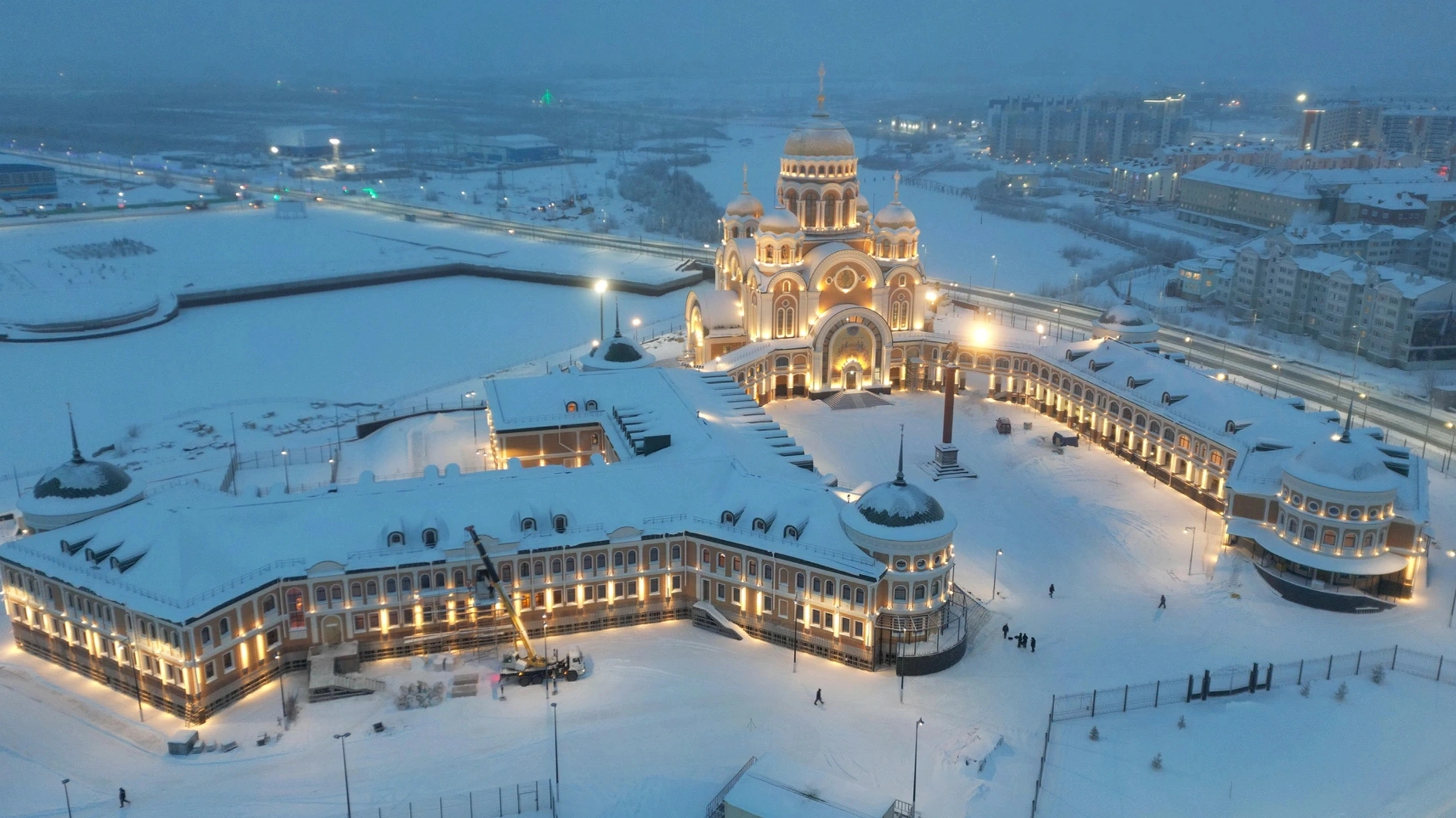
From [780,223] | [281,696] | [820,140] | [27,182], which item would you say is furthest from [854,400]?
[27,182]

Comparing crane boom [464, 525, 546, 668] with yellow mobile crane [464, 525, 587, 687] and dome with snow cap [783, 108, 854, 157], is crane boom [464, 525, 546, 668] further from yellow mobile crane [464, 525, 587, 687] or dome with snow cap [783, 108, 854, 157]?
dome with snow cap [783, 108, 854, 157]

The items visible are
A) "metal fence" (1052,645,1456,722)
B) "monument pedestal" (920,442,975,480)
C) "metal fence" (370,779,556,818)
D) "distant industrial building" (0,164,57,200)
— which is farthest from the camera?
"distant industrial building" (0,164,57,200)

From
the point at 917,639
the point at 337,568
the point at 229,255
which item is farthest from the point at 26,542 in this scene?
the point at 229,255

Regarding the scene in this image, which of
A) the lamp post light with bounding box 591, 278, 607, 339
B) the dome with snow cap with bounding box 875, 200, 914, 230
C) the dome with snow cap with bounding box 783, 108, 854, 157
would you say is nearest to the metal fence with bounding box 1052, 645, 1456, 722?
the dome with snow cap with bounding box 875, 200, 914, 230

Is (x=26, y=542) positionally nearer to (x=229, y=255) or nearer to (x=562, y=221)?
(x=229, y=255)

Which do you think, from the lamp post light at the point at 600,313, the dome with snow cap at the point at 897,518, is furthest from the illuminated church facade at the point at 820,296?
the dome with snow cap at the point at 897,518
